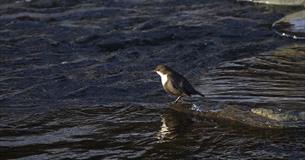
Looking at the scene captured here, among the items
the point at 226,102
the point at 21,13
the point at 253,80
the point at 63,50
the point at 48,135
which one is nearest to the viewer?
the point at 48,135

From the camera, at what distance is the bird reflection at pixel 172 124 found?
6.50 metres

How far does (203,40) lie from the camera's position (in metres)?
10.6

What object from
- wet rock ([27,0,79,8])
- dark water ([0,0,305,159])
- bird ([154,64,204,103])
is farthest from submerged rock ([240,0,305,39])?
wet rock ([27,0,79,8])

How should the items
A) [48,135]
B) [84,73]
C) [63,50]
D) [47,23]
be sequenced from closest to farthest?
[48,135] → [84,73] → [63,50] → [47,23]

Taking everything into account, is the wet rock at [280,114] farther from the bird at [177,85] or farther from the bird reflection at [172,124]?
the bird at [177,85]

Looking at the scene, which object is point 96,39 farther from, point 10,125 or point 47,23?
point 10,125

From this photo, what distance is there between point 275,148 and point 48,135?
81.4 inches

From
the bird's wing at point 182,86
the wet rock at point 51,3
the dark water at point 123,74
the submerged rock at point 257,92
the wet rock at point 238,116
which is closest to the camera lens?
the dark water at point 123,74

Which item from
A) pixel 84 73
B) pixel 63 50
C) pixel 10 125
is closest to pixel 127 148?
pixel 10 125

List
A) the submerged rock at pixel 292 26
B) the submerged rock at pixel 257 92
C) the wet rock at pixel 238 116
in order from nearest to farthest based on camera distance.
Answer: the wet rock at pixel 238 116
the submerged rock at pixel 257 92
the submerged rock at pixel 292 26

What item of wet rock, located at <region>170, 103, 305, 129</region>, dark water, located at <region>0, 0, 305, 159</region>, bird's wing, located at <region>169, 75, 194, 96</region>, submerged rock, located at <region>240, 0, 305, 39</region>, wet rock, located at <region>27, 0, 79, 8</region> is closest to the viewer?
dark water, located at <region>0, 0, 305, 159</region>

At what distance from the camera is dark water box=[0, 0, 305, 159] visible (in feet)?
20.4

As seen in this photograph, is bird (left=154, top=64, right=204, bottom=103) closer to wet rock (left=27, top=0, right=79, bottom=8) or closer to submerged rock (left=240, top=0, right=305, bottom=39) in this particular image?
submerged rock (left=240, top=0, right=305, bottom=39)

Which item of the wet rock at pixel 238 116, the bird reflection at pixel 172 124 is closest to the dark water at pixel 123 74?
the bird reflection at pixel 172 124
